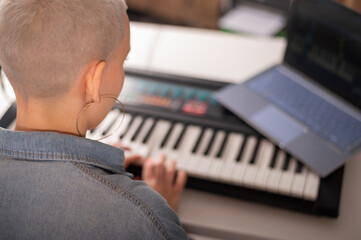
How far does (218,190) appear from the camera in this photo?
127 cm

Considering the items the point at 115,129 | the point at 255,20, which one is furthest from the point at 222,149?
the point at 255,20

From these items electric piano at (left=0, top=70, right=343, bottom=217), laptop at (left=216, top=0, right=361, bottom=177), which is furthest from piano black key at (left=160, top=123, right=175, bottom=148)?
laptop at (left=216, top=0, right=361, bottom=177)

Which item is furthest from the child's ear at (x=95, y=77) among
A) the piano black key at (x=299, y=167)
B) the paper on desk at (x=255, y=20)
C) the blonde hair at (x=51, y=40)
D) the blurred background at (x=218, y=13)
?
the paper on desk at (x=255, y=20)

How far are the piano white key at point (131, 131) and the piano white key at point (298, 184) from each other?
1.78 ft

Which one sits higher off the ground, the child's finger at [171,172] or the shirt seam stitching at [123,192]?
the shirt seam stitching at [123,192]

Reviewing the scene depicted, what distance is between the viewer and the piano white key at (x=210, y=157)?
1280 millimetres

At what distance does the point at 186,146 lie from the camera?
4.50 ft

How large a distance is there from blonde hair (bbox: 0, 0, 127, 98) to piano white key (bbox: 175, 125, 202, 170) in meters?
0.58

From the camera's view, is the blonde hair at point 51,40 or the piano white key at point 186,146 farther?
the piano white key at point 186,146

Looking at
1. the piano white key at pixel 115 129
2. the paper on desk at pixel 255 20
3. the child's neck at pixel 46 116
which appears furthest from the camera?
the paper on desk at pixel 255 20

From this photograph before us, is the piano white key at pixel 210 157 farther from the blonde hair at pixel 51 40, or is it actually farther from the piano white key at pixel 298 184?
the blonde hair at pixel 51 40

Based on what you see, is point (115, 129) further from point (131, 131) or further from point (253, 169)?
point (253, 169)

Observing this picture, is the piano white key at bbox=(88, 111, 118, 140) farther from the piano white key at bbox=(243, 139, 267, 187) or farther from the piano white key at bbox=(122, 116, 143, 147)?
the piano white key at bbox=(243, 139, 267, 187)

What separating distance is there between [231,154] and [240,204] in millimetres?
164
